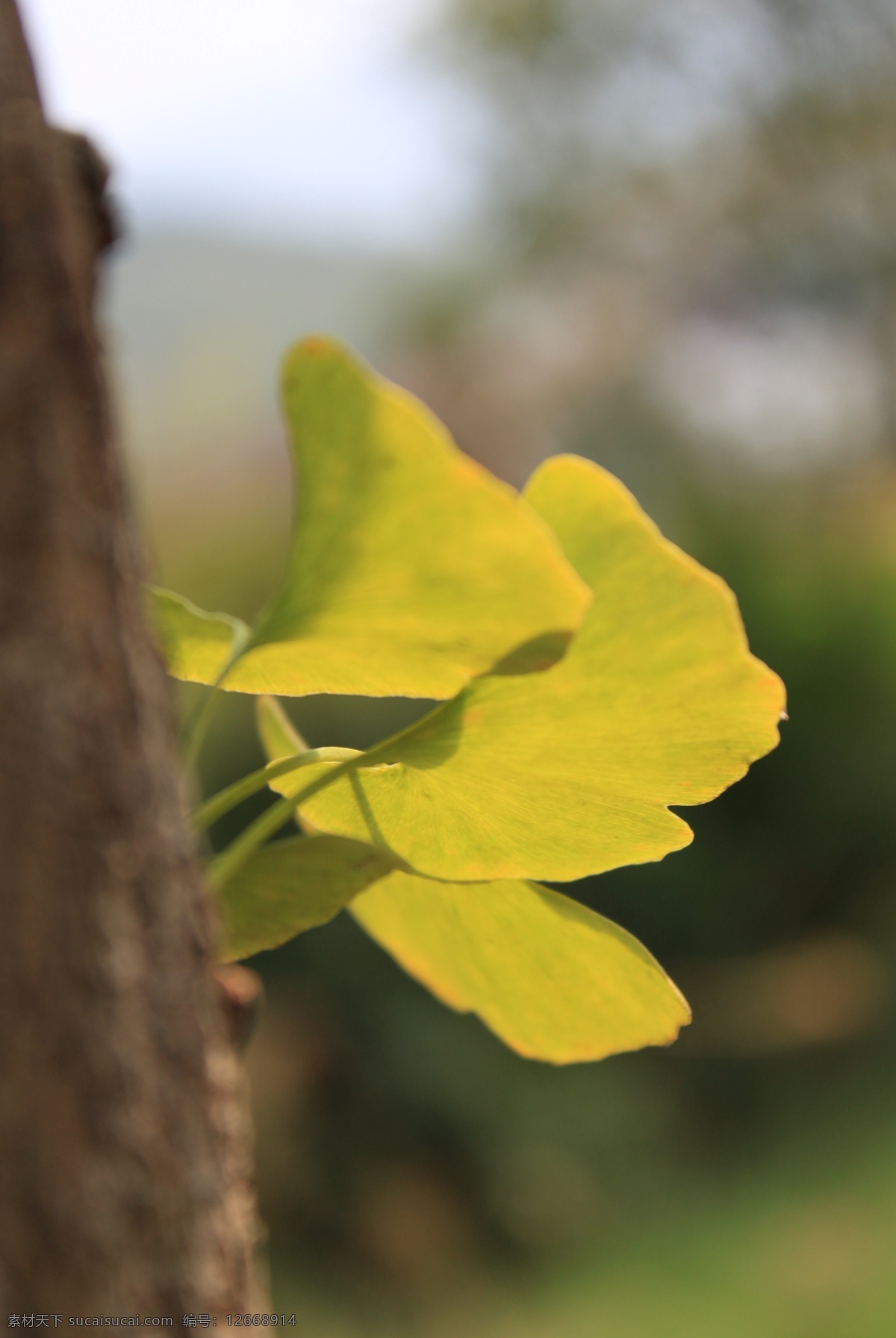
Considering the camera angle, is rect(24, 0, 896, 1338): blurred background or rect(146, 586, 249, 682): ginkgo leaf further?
rect(24, 0, 896, 1338): blurred background

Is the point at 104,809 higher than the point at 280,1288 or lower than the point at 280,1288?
higher

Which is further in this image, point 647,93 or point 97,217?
point 647,93

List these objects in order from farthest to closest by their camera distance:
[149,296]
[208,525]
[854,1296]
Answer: [149,296] → [208,525] → [854,1296]

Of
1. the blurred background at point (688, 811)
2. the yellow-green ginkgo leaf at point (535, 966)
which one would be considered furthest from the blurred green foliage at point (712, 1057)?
the yellow-green ginkgo leaf at point (535, 966)

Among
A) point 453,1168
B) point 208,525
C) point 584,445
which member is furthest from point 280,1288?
point 584,445

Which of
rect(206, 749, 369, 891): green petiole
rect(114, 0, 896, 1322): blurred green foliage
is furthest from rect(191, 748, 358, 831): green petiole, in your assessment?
rect(114, 0, 896, 1322): blurred green foliage

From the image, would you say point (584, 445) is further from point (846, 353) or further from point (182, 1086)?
point (182, 1086)

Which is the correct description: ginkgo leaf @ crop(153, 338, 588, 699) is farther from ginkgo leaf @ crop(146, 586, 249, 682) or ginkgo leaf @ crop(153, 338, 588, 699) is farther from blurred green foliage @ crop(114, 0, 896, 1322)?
blurred green foliage @ crop(114, 0, 896, 1322)

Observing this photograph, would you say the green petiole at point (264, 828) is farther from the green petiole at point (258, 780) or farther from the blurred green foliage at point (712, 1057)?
the blurred green foliage at point (712, 1057)
